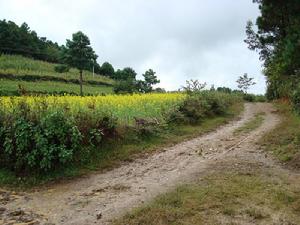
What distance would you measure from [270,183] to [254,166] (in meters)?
1.59

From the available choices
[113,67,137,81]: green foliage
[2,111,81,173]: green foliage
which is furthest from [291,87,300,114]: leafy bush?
[113,67,137,81]: green foliage

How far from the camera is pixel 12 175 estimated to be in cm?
997

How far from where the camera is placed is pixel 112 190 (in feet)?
29.0

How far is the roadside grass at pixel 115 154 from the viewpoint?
9773 millimetres

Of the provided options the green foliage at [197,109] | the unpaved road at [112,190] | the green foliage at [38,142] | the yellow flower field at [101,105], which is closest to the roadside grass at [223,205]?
the unpaved road at [112,190]

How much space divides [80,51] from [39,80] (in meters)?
6.40

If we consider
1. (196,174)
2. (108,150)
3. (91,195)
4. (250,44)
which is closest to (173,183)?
(196,174)

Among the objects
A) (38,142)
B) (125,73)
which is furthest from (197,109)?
(125,73)

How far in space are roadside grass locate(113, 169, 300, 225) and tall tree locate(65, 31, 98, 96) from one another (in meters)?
36.8

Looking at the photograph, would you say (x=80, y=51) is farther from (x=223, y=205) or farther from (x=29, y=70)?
(x=223, y=205)

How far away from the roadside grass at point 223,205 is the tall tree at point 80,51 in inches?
1449

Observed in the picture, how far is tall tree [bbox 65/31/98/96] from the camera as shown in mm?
43812

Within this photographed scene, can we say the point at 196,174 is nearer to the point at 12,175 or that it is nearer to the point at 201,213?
the point at 201,213

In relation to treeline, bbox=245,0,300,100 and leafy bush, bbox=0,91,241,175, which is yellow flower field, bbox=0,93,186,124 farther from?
treeline, bbox=245,0,300,100
